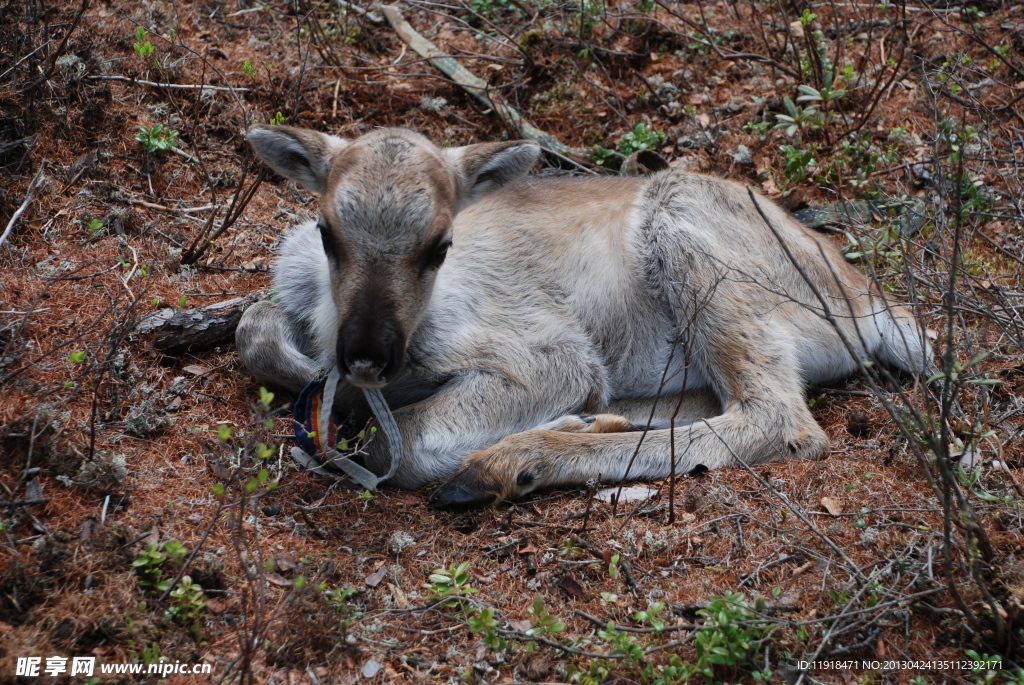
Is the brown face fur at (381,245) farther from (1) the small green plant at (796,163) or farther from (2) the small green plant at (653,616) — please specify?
(1) the small green plant at (796,163)

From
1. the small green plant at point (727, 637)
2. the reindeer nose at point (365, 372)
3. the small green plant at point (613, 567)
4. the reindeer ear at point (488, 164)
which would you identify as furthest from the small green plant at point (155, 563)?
the reindeer ear at point (488, 164)

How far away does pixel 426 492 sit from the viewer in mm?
5652

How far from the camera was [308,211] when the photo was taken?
7883mm

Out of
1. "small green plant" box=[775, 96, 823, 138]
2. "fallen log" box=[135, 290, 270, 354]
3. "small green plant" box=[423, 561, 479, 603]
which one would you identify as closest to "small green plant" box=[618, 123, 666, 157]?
"small green plant" box=[775, 96, 823, 138]

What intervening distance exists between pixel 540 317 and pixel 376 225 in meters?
1.86

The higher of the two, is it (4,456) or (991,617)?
(991,617)

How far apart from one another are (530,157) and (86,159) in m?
3.91

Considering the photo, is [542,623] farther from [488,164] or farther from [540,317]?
[488,164]

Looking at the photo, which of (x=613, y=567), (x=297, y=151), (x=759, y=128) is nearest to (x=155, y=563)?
(x=613, y=567)

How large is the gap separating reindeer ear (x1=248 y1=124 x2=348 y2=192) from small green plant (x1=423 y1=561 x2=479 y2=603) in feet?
9.16

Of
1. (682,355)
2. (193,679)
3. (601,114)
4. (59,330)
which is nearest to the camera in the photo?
(193,679)

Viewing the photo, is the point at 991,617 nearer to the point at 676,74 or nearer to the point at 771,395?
the point at 771,395

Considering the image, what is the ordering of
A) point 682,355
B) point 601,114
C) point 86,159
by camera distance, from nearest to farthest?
point 682,355
point 86,159
point 601,114

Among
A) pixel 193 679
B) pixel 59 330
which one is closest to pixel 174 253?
pixel 59 330
